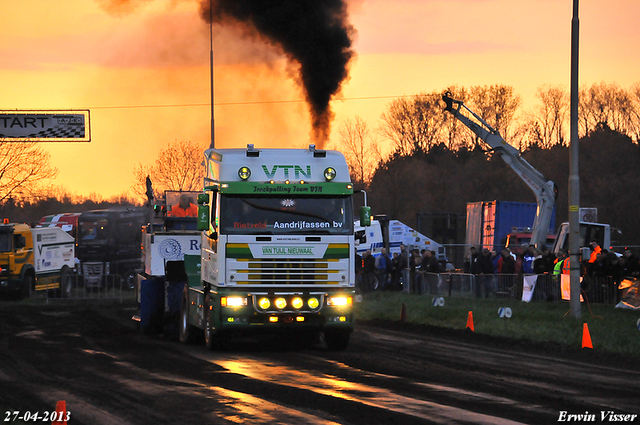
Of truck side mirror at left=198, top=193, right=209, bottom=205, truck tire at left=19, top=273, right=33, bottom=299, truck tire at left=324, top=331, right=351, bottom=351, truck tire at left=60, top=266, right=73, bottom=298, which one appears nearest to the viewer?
truck side mirror at left=198, top=193, right=209, bottom=205

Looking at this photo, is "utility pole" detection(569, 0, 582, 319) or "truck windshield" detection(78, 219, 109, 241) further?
"truck windshield" detection(78, 219, 109, 241)

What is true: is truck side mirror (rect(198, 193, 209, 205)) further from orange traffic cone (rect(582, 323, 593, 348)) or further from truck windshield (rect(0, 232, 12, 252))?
truck windshield (rect(0, 232, 12, 252))

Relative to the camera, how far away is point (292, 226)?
1463 centimetres

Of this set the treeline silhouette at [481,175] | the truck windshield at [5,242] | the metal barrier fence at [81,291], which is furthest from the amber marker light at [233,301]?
the treeline silhouette at [481,175]

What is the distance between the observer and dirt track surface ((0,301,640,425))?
9.12 meters

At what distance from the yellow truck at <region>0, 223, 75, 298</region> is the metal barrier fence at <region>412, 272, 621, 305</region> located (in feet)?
50.0

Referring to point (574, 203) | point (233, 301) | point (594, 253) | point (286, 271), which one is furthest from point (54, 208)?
point (286, 271)

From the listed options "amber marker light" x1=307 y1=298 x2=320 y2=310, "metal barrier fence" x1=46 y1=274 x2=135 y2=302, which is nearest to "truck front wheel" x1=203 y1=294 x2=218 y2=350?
"amber marker light" x1=307 y1=298 x2=320 y2=310

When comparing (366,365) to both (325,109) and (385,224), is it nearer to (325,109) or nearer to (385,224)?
(325,109)

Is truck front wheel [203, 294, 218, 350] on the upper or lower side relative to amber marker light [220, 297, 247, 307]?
lower

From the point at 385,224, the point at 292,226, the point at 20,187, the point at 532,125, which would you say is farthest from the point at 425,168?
the point at 292,226

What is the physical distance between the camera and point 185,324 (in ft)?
56.9

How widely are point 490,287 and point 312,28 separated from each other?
9.79 m

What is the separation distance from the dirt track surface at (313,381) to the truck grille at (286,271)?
1.32 meters
